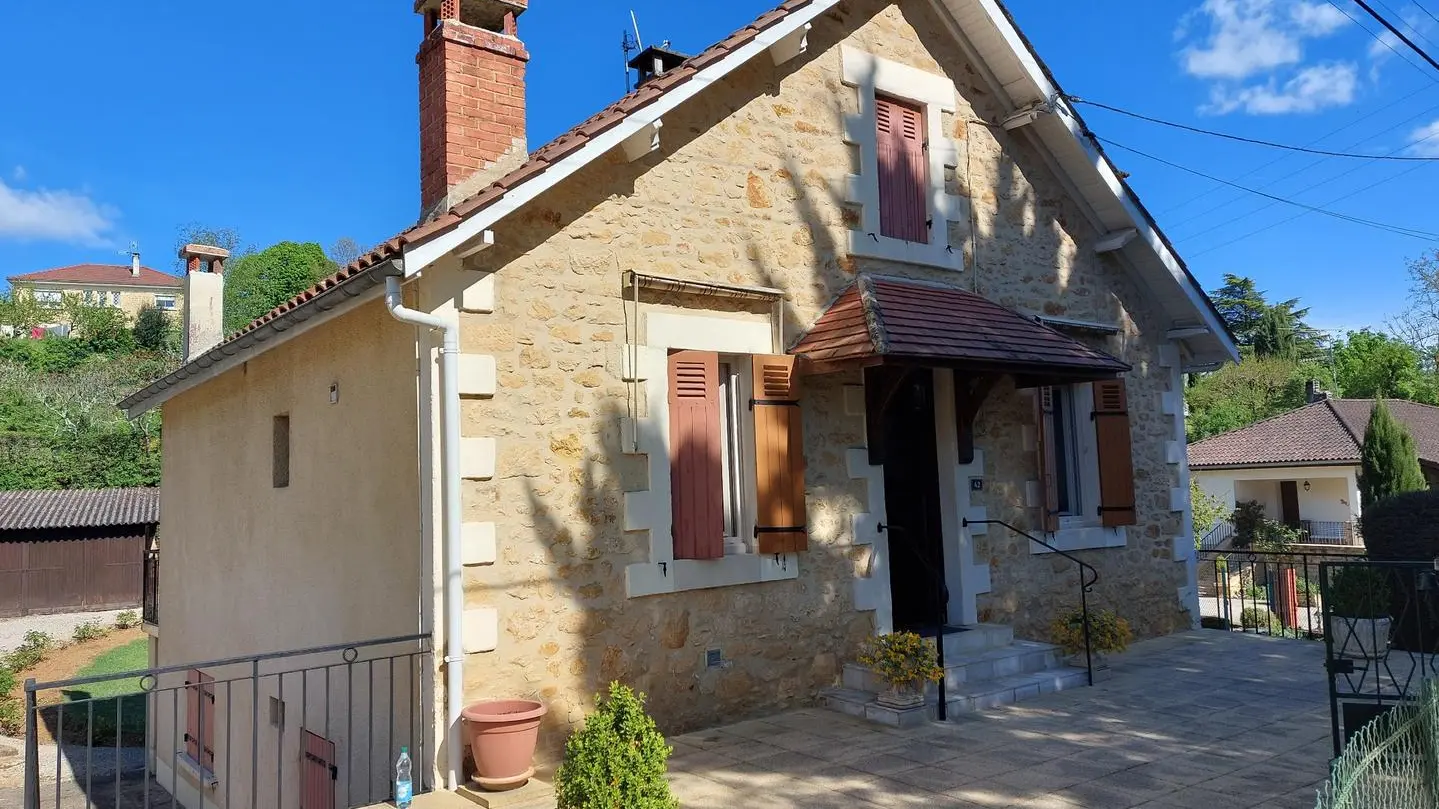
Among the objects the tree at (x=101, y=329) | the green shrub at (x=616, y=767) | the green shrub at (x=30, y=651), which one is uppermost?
the tree at (x=101, y=329)

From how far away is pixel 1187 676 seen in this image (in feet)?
27.2

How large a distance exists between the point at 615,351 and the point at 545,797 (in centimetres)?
293

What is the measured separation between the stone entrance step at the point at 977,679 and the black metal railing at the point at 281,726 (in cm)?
311

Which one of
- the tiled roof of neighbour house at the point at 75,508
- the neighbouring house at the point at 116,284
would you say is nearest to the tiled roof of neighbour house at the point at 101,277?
the neighbouring house at the point at 116,284

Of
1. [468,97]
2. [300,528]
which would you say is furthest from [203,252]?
[468,97]

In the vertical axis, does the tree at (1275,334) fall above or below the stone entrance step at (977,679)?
above

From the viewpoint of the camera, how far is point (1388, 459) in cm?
2181

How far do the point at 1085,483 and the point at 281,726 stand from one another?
7771 mm

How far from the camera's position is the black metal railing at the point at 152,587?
1198cm

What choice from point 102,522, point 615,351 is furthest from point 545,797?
point 102,522

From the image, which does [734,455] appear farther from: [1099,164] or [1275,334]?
[1275,334]

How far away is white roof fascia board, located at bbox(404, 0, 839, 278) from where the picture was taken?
18.7ft

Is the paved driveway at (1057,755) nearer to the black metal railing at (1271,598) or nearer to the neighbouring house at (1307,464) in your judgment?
the black metal railing at (1271,598)

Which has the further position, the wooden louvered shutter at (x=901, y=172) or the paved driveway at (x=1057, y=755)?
the wooden louvered shutter at (x=901, y=172)
